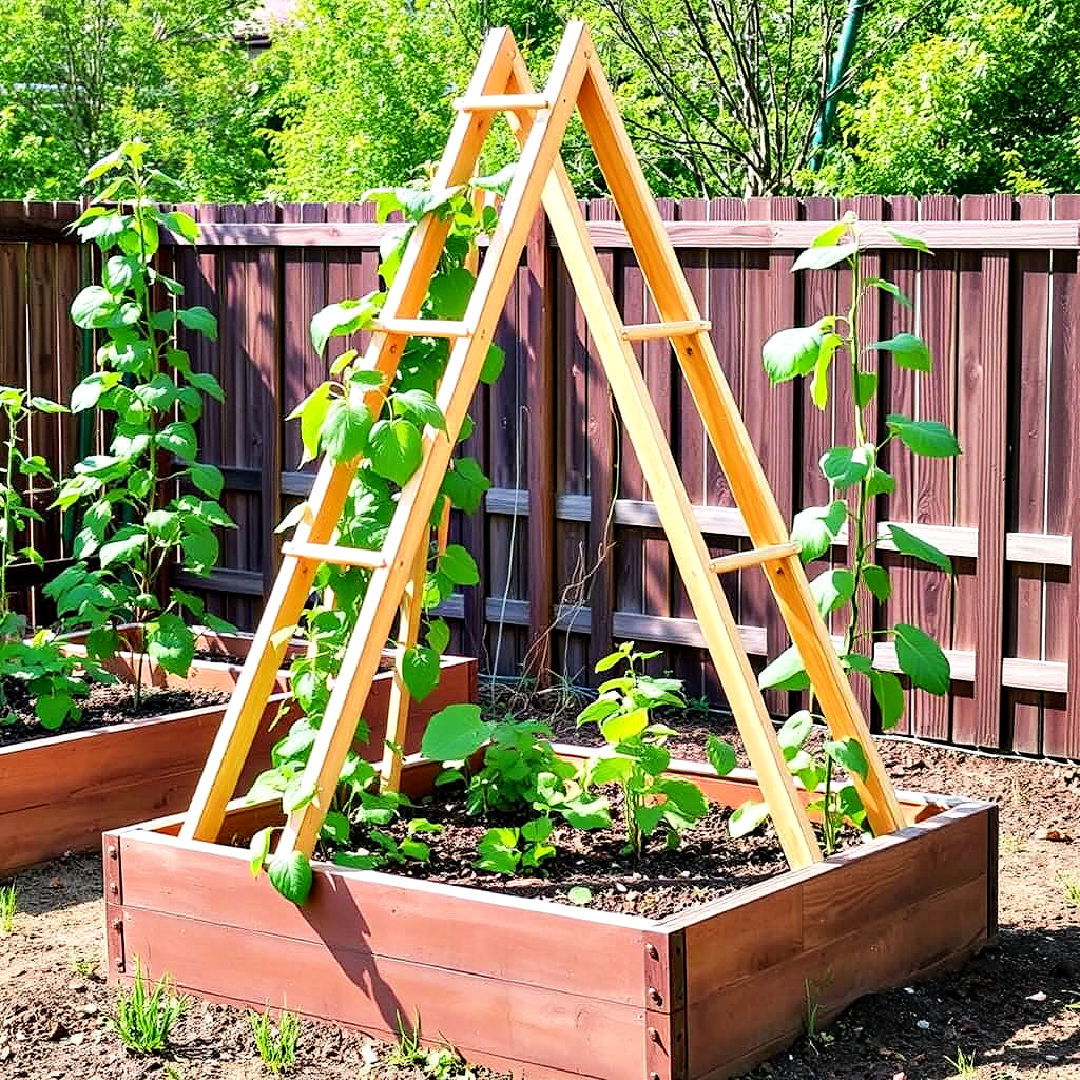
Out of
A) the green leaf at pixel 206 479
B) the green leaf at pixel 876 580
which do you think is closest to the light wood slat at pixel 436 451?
the green leaf at pixel 876 580

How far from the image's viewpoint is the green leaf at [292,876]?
3.93 m

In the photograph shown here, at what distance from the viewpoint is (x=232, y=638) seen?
7.09m

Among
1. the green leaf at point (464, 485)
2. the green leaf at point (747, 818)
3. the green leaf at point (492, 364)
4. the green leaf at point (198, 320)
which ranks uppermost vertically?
the green leaf at point (198, 320)

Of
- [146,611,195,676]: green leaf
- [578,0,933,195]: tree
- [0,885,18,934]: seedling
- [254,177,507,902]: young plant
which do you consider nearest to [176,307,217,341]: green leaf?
[146,611,195,676]: green leaf

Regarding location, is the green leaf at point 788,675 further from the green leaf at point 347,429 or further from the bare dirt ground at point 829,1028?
the green leaf at point 347,429

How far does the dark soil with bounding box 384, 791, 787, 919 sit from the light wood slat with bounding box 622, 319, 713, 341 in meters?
1.26

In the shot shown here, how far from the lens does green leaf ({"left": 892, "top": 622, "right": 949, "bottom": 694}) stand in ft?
14.0

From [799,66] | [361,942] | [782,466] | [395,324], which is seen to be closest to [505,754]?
[361,942]

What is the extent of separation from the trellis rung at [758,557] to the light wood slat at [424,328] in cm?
78

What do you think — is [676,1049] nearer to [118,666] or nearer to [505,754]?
[505,754]

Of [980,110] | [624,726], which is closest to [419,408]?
[624,726]

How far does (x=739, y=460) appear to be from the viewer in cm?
434

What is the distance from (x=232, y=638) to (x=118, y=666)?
0.48 meters

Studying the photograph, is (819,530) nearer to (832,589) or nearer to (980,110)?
(832,589)
